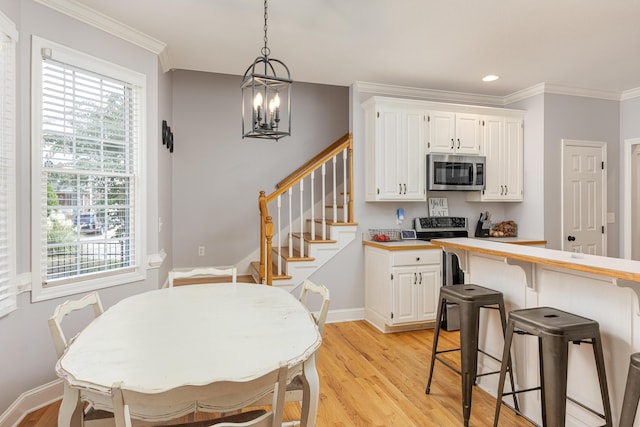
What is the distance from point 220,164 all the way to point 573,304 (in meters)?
4.14

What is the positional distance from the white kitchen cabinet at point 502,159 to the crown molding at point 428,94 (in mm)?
421

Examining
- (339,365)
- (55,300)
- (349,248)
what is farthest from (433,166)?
(55,300)

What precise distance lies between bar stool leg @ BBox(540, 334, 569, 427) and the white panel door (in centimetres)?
328

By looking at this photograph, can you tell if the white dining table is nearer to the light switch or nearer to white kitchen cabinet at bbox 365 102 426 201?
white kitchen cabinet at bbox 365 102 426 201

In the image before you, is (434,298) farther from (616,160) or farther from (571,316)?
(616,160)

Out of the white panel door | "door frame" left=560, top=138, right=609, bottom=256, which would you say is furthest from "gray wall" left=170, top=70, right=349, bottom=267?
the white panel door

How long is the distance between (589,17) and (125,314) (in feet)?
12.3

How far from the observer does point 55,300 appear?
2533mm

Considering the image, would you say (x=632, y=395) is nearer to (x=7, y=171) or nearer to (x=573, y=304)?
(x=573, y=304)

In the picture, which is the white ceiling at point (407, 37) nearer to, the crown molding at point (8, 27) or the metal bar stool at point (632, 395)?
the crown molding at point (8, 27)

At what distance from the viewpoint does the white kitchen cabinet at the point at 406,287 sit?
→ 12.3ft

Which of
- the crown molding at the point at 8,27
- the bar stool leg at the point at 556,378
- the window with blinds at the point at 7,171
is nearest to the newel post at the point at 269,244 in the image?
the window with blinds at the point at 7,171

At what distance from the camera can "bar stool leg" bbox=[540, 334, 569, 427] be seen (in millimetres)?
1678

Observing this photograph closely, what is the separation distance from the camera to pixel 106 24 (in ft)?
9.13
